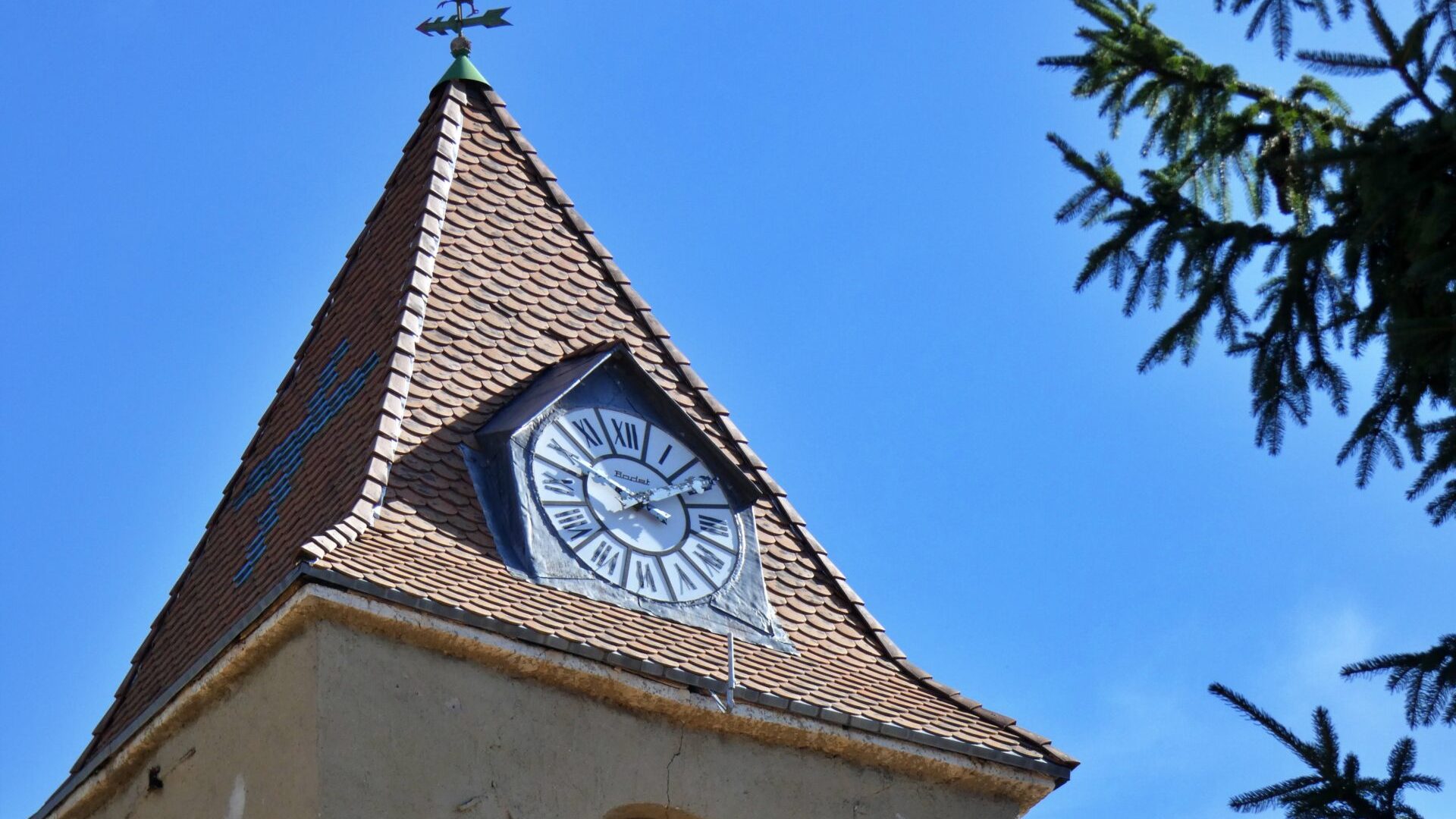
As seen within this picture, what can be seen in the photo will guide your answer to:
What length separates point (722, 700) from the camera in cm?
1279

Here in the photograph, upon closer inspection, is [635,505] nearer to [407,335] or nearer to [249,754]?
[407,335]

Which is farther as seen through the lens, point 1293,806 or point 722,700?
point 722,700

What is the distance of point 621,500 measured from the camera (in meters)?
13.7

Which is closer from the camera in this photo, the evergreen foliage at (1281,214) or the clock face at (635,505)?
the evergreen foliage at (1281,214)

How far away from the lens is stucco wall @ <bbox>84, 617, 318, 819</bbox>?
1169 centimetres

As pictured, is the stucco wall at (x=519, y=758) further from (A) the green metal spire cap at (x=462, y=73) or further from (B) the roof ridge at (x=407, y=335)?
(A) the green metal spire cap at (x=462, y=73)

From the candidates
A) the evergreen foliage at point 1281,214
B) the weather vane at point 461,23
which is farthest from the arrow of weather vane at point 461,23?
the evergreen foliage at point 1281,214

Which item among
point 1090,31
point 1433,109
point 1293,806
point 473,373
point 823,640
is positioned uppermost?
point 473,373

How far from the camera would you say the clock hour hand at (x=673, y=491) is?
13773mm

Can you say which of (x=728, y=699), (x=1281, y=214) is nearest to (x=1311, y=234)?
(x=1281, y=214)

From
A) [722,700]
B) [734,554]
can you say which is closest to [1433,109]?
[722,700]

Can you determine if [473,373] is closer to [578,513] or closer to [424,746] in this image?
[578,513]

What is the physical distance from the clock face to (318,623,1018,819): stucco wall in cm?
106

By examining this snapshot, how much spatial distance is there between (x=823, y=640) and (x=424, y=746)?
9.83 ft
